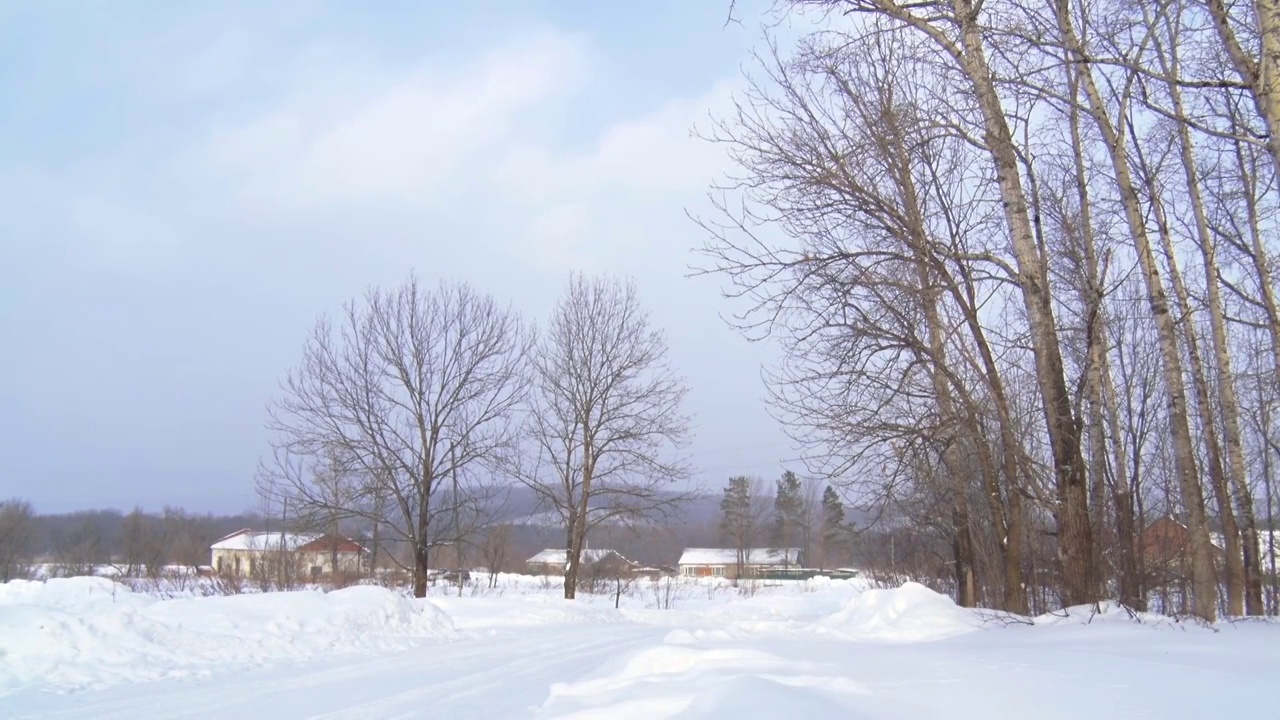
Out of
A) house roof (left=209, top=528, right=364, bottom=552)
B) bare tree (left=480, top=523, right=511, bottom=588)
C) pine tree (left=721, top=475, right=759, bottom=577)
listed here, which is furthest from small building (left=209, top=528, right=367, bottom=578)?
pine tree (left=721, top=475, right=759, bottom=577)

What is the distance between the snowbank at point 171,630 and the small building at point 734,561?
151ft

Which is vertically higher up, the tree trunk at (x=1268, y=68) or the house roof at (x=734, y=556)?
the tree trunk at (x=1268, y=68)

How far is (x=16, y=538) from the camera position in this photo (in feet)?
134

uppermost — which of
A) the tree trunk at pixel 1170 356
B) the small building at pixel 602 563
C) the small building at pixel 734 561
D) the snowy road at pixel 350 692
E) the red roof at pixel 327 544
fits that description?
the tree trunk at pixel 1170 356

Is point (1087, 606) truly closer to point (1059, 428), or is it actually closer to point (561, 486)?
point (1059, 428)

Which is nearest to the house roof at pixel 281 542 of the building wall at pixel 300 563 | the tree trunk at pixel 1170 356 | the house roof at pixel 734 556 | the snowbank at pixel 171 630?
the building wall at pixel 300 563

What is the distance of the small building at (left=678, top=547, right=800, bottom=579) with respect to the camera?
208ft

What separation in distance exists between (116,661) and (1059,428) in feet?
32.1

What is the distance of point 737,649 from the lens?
6750mm

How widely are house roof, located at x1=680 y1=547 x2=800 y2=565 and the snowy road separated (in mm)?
54908

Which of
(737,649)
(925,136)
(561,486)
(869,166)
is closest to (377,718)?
(737,649)

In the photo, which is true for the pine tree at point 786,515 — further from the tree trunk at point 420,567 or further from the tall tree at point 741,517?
the tree trunk at point 420,567

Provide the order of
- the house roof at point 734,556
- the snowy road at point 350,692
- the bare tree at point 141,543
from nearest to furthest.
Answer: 1. the snowy road at point 350,692
2. the bare tree at point 141,543
3. the house roof at point 734,556

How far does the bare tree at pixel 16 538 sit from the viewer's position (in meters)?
→ 38.6
